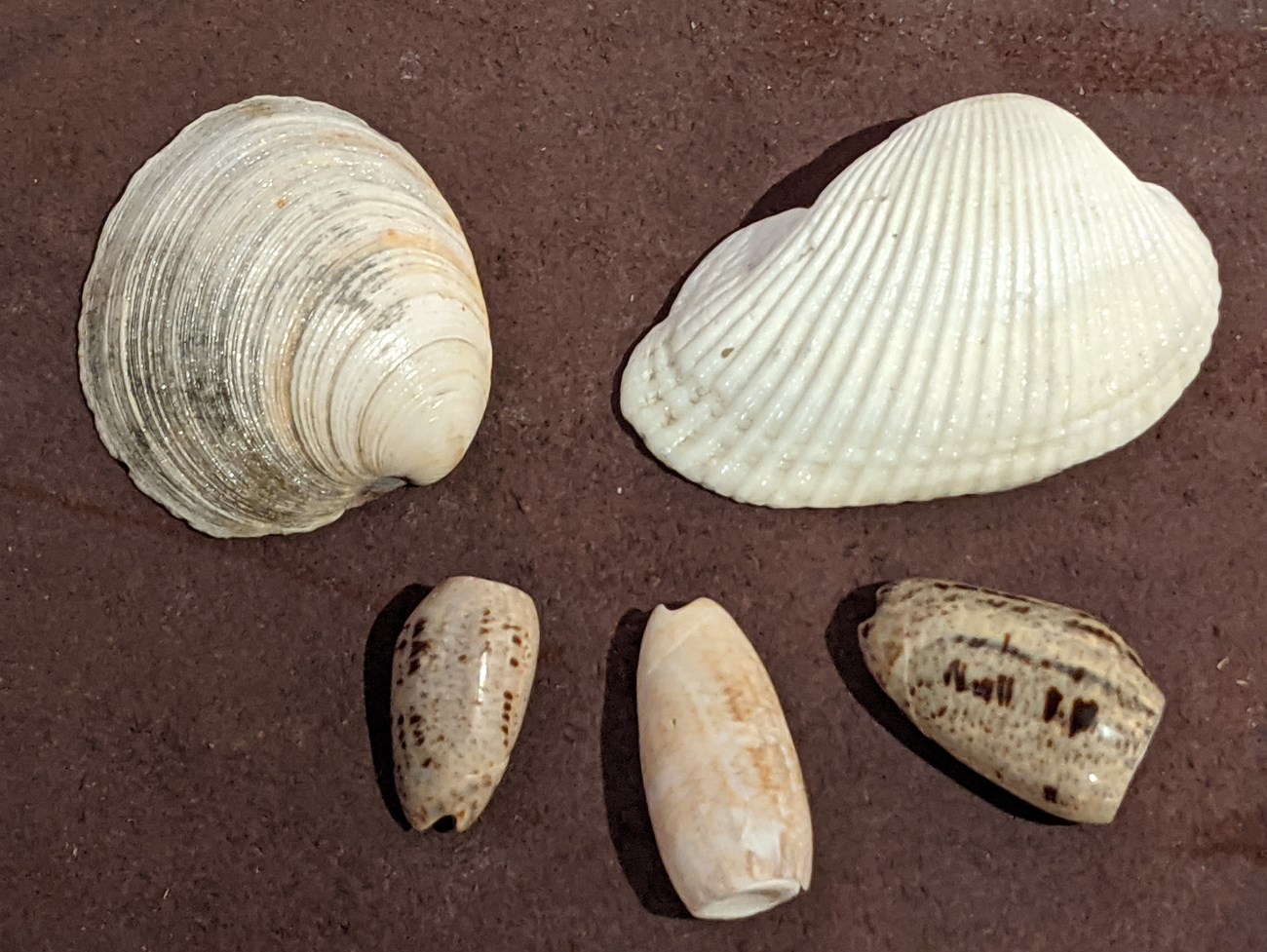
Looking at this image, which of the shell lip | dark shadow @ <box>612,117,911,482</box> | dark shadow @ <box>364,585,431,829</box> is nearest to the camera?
the shell lip

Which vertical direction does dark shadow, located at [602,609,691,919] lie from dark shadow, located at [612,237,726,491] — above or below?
below

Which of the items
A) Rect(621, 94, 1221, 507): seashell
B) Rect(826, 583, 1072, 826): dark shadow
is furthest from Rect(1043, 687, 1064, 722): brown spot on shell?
Rect(621, 94, 1221, 507): seashell

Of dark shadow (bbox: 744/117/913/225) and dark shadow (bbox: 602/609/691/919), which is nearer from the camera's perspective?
dark shadow (bbox: 602/609/691/919)

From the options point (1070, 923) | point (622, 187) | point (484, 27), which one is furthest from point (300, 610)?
point (1070, 923)

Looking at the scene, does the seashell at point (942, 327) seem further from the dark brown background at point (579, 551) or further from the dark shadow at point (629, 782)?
the dark shadow at point (629, 782)

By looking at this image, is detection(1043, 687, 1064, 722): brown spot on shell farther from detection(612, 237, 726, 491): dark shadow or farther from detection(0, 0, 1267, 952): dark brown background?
detection(612, 237, 726, 491): dark shadow

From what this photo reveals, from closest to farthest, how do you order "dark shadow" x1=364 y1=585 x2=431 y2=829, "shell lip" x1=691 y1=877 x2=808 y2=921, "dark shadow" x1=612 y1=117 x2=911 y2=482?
1. "shell lip" x1=691 y1=877 x2=808 y2=921
2. "dark shadow" x1=364 y1=585 x2=431 y2=829
3. "dark shadow" x1=612 y1=117 x2=911 y2=482

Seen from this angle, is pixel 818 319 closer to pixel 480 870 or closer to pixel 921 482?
pixel 921 482

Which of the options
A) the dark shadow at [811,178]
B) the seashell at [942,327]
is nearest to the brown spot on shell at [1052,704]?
the seashell at [942,327]
